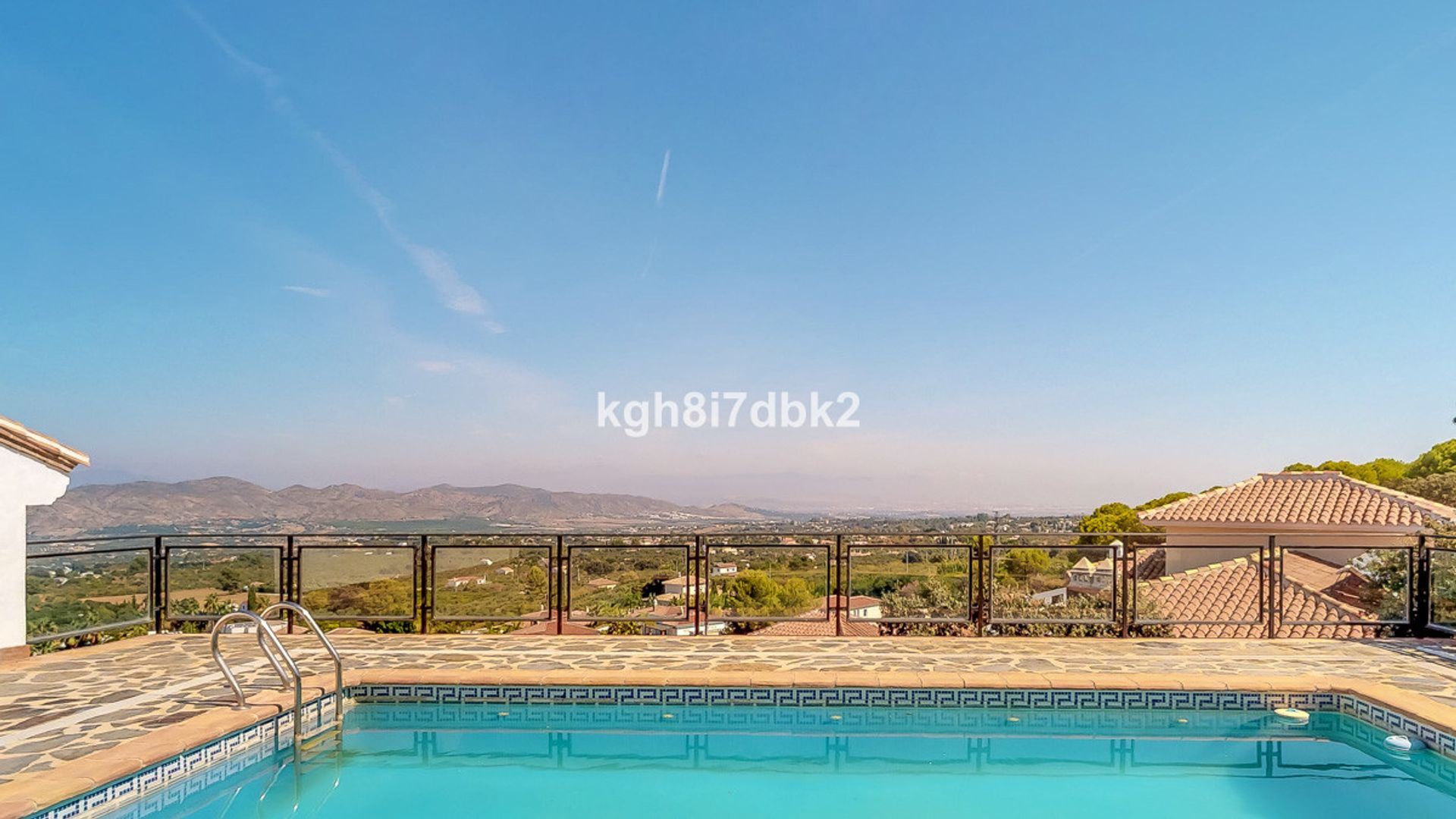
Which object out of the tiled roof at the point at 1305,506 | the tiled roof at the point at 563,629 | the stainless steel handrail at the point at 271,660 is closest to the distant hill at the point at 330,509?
the tiled roof at the point at 563,629

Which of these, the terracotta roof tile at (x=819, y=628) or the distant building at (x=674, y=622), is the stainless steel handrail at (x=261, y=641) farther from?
the terracotta roof tile at (x=819, y=628)

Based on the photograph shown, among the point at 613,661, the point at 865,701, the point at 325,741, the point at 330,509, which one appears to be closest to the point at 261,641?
the point at 325,741

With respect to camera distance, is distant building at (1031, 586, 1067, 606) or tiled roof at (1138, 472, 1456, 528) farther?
tiled roof at (1138, 472, 1456, 528)

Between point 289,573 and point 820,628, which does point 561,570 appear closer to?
point 820,628

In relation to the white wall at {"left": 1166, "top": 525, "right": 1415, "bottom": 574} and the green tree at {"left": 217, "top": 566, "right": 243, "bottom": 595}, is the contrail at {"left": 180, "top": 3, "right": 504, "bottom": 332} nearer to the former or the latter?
the green tree at {"left": 217, "top": 566, "right": 243, "bottom": 595}

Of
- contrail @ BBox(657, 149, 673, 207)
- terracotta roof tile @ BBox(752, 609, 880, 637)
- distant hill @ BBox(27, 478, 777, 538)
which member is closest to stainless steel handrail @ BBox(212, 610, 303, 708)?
distant hill @ BBox(27, 478, 777, 538)

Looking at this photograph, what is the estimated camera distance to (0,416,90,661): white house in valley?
623 centimetres

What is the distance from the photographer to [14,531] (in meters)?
6.29

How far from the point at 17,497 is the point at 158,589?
1.75 metres

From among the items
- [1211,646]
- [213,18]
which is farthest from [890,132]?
[213,18]

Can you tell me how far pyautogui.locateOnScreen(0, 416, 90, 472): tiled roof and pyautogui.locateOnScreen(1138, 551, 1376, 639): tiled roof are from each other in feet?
30.6

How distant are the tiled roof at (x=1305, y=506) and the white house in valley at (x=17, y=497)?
72.5 feet

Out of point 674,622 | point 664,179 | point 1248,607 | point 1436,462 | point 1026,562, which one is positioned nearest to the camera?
point 1026,562

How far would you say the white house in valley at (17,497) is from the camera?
6.23 m
